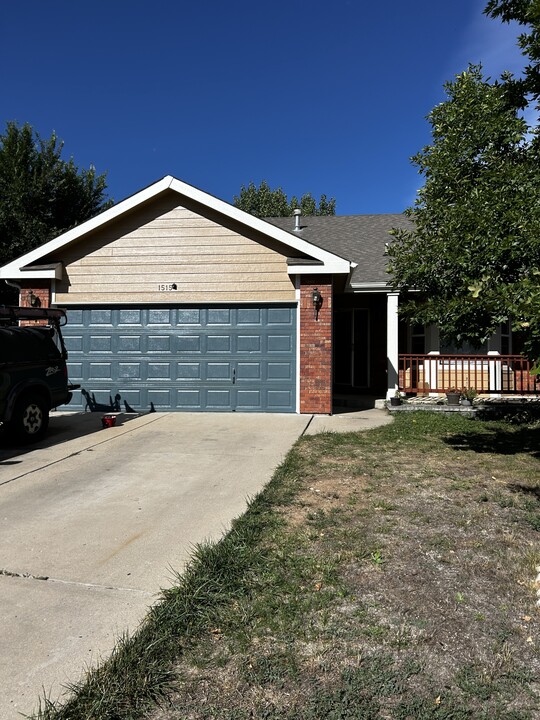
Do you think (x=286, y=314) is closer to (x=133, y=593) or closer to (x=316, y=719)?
(x=133, y=593)

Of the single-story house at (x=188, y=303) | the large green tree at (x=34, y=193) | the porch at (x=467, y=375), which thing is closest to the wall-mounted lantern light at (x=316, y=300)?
the single-story house at (x=188, y=303)

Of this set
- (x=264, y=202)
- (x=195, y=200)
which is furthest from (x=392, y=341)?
(x=264, y=202)

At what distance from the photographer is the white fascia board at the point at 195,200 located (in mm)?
10094

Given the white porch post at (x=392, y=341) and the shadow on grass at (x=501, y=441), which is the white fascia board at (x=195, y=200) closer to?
→ the white porch post at (x=392, y=341)

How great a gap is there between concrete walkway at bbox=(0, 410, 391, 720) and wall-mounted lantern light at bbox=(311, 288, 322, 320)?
2.71 m

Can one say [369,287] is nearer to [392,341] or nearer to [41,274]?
[392,341]

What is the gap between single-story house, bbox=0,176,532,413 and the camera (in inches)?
409

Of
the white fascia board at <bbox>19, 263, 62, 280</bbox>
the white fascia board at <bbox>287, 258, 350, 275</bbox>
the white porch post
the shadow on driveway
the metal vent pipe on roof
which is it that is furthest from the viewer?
the metal vent pipe on roof

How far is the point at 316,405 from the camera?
410 inches

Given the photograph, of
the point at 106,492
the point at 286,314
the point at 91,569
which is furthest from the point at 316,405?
the point at 91,569

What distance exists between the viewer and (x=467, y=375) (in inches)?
504

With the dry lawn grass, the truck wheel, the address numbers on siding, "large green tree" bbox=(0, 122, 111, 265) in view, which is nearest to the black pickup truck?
the truck wheel

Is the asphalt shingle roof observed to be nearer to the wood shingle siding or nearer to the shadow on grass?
the wood shingle siding

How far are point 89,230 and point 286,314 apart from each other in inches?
181
